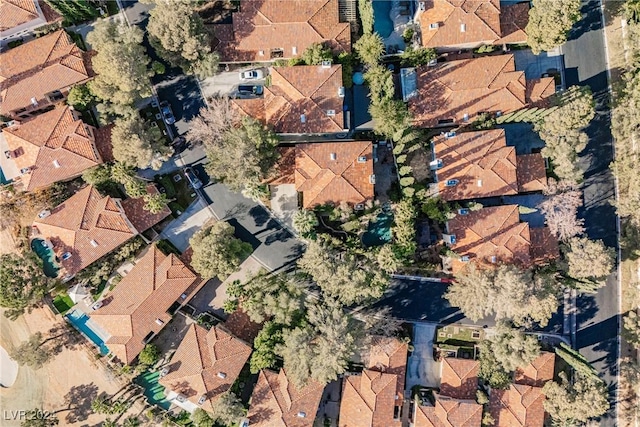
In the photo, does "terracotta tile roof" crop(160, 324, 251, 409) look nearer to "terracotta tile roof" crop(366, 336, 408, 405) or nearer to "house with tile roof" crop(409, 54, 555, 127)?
"terracotta tile roof" crop(366, 336, 408, 405)

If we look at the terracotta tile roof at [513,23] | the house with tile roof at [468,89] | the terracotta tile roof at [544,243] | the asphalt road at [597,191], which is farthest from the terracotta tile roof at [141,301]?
the asphalt road at [597,191]

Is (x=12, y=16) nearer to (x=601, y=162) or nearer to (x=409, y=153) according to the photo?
(x=409, y=153)

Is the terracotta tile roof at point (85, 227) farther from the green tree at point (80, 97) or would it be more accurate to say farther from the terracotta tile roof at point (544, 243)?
the terracotta tile roof at point (544, 243)

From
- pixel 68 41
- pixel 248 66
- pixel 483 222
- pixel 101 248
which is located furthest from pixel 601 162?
pixel 68 41

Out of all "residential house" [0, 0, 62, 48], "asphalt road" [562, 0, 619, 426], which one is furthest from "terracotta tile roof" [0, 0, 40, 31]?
"asphalt road" [562, 0, 619, 426]

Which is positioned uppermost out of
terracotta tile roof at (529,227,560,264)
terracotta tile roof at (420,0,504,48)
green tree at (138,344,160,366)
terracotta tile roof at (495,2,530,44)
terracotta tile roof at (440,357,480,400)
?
terracotta tile roof at (495,2,530,44)

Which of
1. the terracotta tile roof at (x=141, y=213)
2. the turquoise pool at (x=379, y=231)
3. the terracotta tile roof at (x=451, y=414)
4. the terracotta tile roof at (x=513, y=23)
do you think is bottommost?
the terracotta tile roof at (x=451, y=414)
